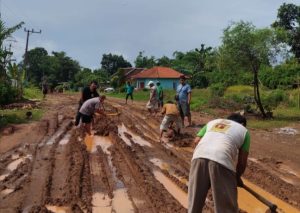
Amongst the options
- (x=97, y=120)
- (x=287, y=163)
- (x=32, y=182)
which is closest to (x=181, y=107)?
(x=97, y=120)

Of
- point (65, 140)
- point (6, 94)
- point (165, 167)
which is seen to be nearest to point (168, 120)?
point (65, 140)

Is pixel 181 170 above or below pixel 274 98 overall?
below

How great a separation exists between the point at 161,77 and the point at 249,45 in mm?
48285

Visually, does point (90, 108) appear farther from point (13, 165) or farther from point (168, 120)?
point (13, 165)

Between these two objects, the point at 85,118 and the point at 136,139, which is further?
the point at 136,139

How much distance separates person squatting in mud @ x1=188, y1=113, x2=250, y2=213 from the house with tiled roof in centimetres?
6208

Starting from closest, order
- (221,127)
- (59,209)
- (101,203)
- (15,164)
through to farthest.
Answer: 1. (221,127)
2. (59,209)
3. (101,203)
4. (15,164)

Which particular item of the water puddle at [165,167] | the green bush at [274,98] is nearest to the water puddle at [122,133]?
the water puddle at [165,167]

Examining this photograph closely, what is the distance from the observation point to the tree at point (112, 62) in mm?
100188

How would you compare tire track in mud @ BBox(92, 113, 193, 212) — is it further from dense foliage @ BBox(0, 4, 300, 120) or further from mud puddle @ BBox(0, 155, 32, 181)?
dense foliage @ BBox(0, 4, 300, 120)

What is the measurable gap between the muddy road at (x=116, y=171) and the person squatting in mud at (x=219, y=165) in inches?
77.6

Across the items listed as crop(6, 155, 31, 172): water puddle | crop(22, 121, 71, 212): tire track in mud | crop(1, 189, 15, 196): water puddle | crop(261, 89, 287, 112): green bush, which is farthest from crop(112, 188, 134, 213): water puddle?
crop(261, 89, 287, 112): green bush

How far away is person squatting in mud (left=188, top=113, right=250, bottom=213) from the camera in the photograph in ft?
17.8

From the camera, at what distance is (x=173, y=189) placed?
887cm
